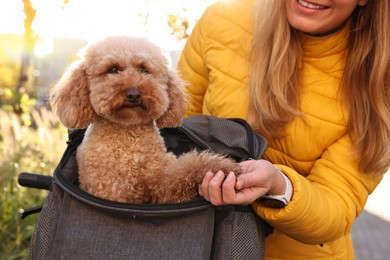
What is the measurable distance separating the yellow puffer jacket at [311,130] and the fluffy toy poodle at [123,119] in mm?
312

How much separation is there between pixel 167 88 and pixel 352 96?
27.8 inches

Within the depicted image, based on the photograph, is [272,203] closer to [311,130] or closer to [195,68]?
[311,130]

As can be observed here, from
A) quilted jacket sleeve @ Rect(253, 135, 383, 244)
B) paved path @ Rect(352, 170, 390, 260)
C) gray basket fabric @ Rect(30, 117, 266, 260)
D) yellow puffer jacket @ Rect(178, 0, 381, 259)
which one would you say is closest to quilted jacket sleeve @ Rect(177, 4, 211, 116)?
yellow puffer jacket @ Rect(178, 0, 381, 259)

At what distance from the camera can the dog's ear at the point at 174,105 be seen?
1965 mm

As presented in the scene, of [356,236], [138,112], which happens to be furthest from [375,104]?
[356,236]

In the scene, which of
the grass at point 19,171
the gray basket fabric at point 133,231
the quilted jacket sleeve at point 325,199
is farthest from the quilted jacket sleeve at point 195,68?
the grass at point 19,171

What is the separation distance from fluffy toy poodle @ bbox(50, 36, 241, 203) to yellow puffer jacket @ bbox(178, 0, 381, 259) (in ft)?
1.02

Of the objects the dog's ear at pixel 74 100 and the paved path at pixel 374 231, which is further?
the paved path at pixel 374 231

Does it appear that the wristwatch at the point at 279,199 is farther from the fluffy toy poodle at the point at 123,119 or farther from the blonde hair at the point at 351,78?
the blonde hair at the point at 351,78

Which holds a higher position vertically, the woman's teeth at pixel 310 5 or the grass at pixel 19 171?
the woman's teeth at pixel 310 5

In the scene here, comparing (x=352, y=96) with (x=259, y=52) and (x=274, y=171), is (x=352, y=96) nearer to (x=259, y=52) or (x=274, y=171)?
(x=259, y=52)

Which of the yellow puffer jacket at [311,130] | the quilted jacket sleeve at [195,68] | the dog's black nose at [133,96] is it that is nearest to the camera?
the dog's black nose at [133,96]

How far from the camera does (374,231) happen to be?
17.5 feet

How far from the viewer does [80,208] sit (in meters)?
1.53
